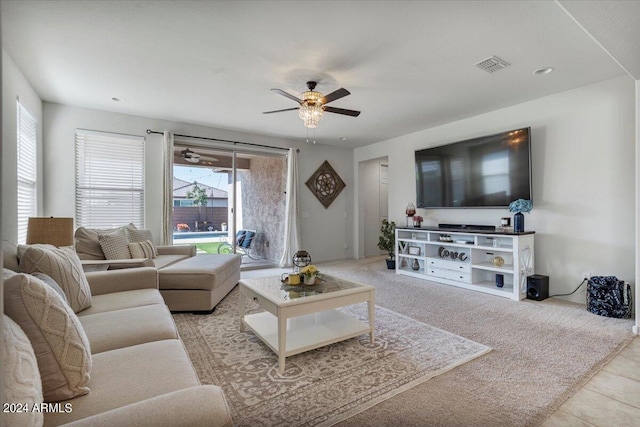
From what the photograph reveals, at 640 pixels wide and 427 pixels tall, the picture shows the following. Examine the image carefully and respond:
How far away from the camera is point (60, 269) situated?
80.0 inches

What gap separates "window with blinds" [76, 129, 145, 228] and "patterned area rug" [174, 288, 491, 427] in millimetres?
2521

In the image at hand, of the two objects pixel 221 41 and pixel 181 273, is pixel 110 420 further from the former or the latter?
pixel 221 41

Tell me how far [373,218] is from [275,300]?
5514 millimetres

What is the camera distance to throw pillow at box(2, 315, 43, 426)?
3.09 ft

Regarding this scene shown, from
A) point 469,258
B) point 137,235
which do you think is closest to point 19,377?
point 137,235

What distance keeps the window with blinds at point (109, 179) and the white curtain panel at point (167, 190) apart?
1.05 ft

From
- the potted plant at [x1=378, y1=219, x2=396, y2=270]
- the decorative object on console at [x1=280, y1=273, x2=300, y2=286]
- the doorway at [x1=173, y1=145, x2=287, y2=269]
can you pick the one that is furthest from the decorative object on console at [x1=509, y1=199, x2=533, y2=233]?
the doorway at [x1=173, y1=145, x2=287, y2=269]

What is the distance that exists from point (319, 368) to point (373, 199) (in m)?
5.63

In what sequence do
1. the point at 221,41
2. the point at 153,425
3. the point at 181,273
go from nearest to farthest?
the point at 153,425, the point at 221,41, the point at 181,273

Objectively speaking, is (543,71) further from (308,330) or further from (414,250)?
(308,330)

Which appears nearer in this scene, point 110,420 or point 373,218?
point 110,420

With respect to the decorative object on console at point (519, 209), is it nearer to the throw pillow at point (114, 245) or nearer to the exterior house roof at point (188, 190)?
the exterior house roof at point (188, 190)

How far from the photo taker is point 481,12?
2.31 m

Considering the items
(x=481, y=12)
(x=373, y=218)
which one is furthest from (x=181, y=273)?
(x=373, y=218)
